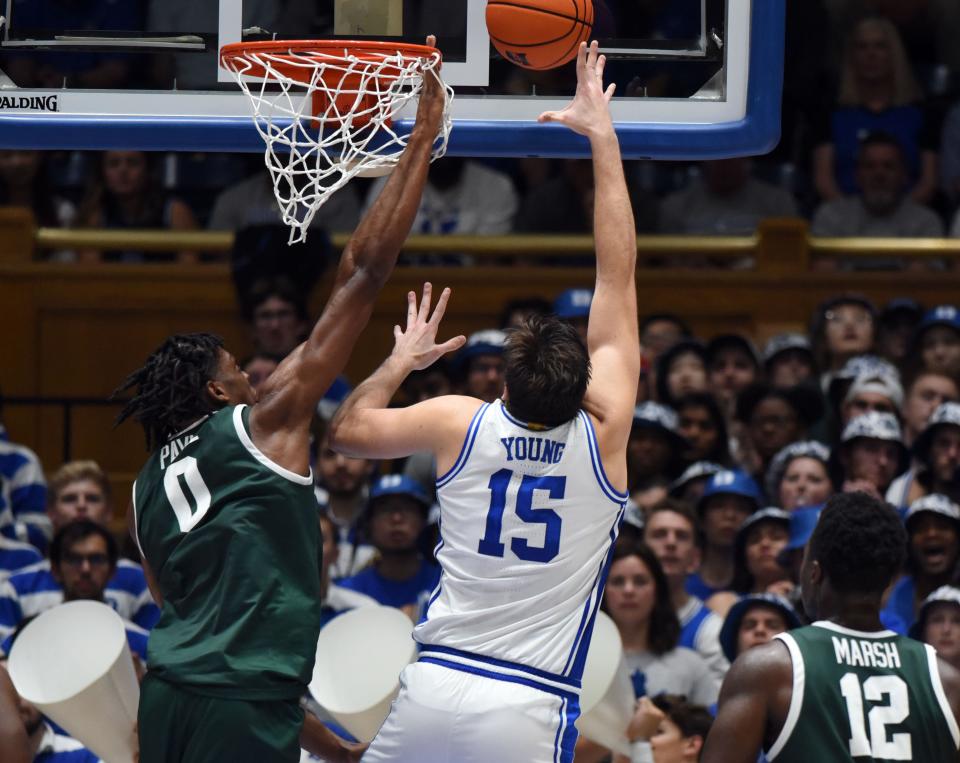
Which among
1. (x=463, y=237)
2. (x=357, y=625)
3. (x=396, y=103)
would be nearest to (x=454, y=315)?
(x=463, y=237)

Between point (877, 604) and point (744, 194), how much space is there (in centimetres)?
602

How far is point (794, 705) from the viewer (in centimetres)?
439

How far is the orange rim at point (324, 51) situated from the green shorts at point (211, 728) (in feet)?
5.88

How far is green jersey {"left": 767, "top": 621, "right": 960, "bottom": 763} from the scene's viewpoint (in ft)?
14.4

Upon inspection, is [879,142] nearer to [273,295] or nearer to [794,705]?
[273,295]

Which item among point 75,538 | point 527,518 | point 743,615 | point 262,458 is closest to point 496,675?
point 527,518

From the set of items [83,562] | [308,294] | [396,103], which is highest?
[396,103]

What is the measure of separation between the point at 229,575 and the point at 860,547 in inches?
63.0

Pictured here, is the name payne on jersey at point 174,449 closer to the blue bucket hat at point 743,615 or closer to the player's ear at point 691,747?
the player's ear at point 691,747

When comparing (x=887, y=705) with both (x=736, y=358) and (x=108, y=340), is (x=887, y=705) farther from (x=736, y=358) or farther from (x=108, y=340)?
(x=108, y=340)

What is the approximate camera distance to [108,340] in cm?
974

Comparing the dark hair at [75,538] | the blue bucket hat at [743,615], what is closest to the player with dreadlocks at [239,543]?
the blue bucket hat at [743,615]

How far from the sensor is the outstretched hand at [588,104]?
4.87 meters

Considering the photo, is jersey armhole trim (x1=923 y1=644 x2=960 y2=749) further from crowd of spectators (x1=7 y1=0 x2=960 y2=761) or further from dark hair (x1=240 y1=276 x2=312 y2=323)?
dark hair (x1=240 y1=276 x2=312 y2=323)
